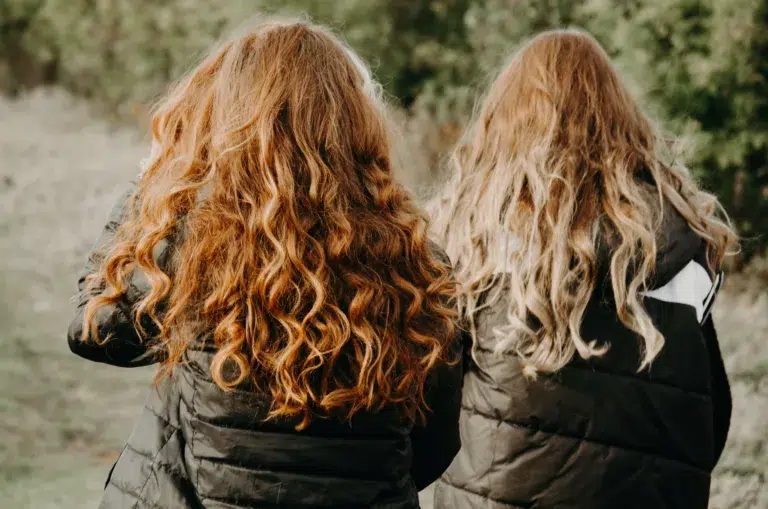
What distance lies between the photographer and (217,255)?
1952 millimetres

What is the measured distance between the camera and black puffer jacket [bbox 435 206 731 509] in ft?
8.51

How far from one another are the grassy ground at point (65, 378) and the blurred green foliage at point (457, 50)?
5.05 feet

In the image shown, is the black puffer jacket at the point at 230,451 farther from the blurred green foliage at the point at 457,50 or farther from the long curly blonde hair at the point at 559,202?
the blurred green foliage at the point at 457,50

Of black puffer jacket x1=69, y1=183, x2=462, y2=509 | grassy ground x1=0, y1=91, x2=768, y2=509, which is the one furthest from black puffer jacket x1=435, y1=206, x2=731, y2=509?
grassy ground x1=0, y1=91, x2=768, y2=509

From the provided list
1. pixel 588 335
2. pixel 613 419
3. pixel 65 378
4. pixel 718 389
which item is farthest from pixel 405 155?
pixel 65 378

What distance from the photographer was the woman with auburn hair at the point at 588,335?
8.52 feet

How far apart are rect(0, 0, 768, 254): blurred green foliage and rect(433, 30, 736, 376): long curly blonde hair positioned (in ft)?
6.25

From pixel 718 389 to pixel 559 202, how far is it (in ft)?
2.55

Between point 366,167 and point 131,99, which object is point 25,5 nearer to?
point 131,99

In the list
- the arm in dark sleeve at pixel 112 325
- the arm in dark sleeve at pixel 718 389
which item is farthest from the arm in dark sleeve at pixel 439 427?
the arm in dark sleeve at pixel 718 389

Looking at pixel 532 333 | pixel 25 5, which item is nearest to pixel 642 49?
→ pixel 532 333

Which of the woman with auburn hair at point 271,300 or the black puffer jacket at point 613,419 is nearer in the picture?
the woman with auburn hair at point 271,300

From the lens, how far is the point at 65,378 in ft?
23.5

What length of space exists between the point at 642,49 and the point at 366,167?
27.2 feet
